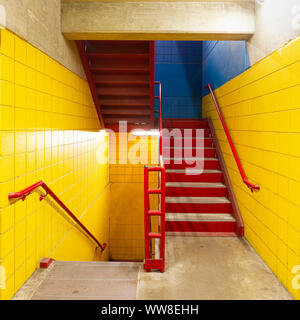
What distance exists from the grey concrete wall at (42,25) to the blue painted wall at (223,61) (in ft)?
7.95

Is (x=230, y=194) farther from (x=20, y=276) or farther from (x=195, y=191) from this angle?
(x=20, y=276)

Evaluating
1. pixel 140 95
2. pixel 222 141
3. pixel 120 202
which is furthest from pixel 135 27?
pixel 120 202

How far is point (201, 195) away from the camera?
188 inches

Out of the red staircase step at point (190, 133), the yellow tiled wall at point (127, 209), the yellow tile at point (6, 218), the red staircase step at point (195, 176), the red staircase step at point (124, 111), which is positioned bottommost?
the yellow tiled wall at point (127, 209)

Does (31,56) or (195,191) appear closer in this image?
(31,56)

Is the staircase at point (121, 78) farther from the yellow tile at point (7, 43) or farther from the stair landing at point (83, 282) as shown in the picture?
the stair landing at point (83, 282)

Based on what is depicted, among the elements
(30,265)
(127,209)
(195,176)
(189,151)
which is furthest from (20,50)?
(127,209)

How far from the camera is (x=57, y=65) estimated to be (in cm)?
345

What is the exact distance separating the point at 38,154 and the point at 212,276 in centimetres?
216

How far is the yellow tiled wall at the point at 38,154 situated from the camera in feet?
7.71

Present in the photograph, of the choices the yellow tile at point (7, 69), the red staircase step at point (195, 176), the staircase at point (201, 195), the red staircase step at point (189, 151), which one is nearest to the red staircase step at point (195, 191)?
the staircase at point (201, 195)

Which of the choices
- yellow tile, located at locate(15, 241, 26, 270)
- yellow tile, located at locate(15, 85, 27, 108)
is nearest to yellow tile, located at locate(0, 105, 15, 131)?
yellow tile, located at locate(15, 85, 27, 108)

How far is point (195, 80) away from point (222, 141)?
2.92m

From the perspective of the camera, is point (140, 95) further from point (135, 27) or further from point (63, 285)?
point (63, 285)
